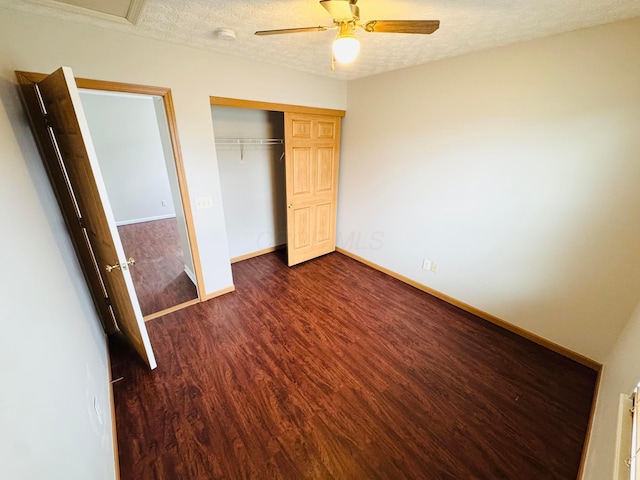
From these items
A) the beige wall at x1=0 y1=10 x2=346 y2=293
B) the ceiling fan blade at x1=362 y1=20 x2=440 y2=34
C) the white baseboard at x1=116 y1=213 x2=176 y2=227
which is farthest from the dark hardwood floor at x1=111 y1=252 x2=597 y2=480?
the white baseboard at x1=116 y1=213 x2=176 y2=227

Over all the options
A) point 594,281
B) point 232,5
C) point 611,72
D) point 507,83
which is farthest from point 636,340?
point 232,5

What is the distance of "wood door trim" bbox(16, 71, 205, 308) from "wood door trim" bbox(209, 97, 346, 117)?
394mm

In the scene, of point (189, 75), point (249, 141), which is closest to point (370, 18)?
point (189, 75)

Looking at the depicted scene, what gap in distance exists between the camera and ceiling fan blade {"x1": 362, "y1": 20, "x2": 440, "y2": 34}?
1284mm

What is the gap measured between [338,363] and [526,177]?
2179 millimetres

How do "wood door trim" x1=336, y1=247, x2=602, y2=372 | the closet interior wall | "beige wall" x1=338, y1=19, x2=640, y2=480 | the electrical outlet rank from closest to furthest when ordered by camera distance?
"beige wall" x1=338, y1=19, x2=640, y2=480 → "wood door trim" x1=336, y1=247, x2=602, y2=372 → the electrical outlet → the closet interior wall

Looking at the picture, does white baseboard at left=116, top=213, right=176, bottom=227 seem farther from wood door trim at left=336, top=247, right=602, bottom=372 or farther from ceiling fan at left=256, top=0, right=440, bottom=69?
ceiling fan at left=256, top=0, right=440, bottom=69

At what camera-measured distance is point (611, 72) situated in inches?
65.4

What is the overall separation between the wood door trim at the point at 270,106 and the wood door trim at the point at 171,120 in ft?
1.29

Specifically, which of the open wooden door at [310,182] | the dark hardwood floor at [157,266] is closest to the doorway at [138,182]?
the dark hardwood floor at [157,266]

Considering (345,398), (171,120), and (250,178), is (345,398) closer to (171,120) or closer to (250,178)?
(171,120)

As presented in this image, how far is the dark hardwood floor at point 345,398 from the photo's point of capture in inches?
57.4

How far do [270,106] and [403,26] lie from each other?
173cm

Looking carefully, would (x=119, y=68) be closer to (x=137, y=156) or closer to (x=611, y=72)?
(x=611, y=72)
